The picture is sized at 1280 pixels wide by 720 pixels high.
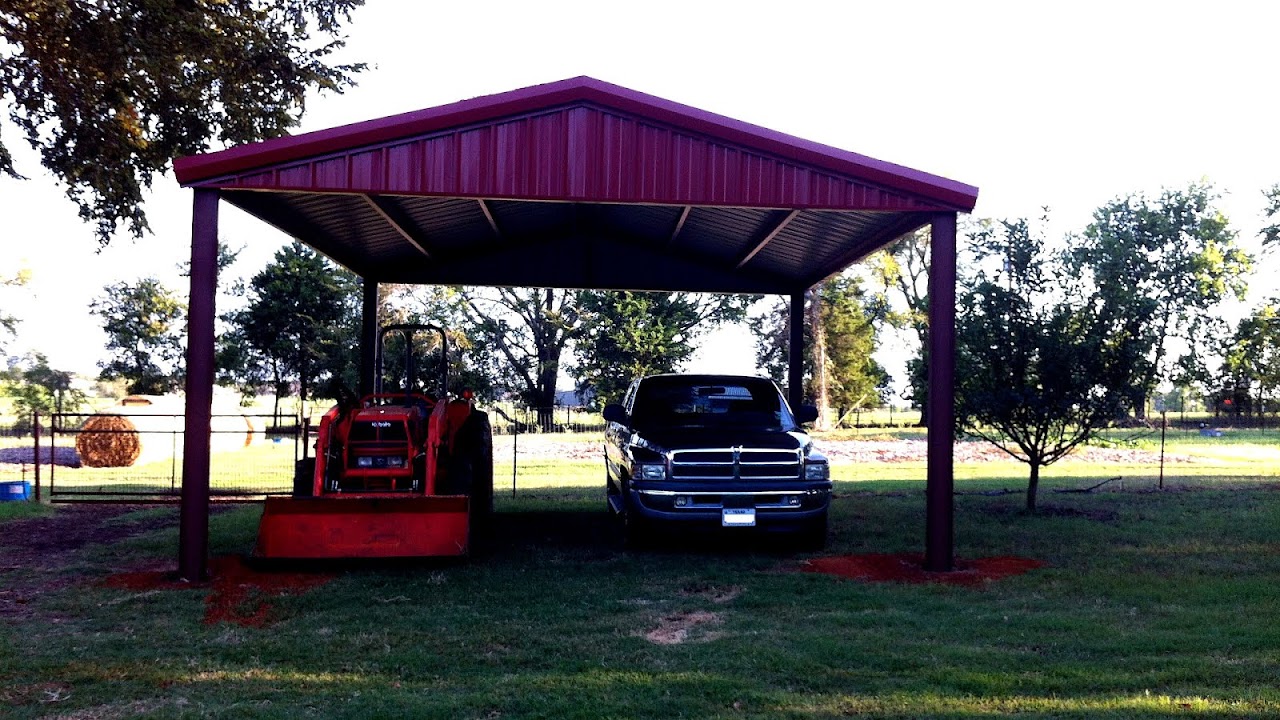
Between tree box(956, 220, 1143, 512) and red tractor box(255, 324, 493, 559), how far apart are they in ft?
24.1

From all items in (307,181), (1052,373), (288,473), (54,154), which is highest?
(54,154)

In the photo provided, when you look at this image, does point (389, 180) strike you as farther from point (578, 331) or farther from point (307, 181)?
point (578, 331)

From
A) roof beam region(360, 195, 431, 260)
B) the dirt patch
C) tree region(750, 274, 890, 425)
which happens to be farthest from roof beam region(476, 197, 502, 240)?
tree region(750, 274, 890, 425)

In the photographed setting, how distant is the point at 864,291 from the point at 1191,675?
54.3m

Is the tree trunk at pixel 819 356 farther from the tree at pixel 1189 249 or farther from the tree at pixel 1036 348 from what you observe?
the tree at pixel 1036 348

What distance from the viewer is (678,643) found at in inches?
298

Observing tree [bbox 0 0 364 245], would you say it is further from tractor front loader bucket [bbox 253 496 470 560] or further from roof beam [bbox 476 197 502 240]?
→ tractor front loader bucket [bbox 253 496 470 560]

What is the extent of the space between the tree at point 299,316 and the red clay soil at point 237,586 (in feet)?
130

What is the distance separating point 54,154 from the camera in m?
18.2

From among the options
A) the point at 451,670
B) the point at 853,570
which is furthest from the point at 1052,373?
the point at 451,670

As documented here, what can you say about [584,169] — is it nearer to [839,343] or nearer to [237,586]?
[237,586]

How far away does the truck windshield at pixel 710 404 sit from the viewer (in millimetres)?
12961

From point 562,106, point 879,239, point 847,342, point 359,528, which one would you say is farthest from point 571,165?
Answer: point 847,342

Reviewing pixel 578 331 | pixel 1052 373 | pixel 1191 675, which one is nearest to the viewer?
pixel 1191 675
